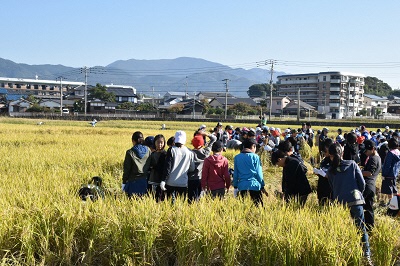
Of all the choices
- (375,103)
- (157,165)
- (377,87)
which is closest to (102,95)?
(375,103)

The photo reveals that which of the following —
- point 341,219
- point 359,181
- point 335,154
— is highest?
point 335,154

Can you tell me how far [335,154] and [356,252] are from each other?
4.74ft

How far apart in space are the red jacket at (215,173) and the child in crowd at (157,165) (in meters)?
0.69

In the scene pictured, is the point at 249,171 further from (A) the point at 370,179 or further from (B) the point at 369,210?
(A) the point at 370,179

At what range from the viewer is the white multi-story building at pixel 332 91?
75.6 meters

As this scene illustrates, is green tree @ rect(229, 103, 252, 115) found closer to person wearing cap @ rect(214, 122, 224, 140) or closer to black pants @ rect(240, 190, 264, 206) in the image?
person wearing cap @ rect(214, 122, 224, 140)

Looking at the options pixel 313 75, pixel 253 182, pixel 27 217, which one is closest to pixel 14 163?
pixel 27 217

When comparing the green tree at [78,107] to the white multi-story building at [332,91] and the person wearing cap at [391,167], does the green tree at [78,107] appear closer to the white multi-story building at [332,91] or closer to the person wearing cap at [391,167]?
the white multi-story building at [332,91]

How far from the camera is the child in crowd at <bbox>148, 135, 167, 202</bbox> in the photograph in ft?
19.1

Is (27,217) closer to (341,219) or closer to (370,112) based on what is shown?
(341,219)

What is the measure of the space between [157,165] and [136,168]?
0.35 m

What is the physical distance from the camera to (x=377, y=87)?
104 meters

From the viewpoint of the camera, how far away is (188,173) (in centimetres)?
602

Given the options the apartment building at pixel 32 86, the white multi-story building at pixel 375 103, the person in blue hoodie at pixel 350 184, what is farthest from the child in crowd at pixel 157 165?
the apartment building at pixel 32 86
